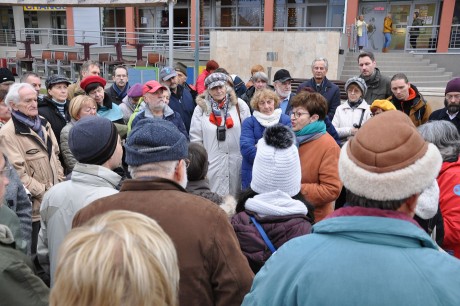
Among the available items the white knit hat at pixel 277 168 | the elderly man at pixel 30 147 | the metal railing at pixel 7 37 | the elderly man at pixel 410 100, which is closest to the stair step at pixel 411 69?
the elderly man at pixel 410 100

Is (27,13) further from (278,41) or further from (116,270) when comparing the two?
(116,270)

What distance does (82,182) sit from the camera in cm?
219

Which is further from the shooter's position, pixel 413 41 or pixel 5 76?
pixel 413 41

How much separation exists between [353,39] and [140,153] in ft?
58.5

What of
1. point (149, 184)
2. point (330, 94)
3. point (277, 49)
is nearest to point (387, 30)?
point (277, 49)

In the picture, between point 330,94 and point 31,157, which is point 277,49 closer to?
point 330,94

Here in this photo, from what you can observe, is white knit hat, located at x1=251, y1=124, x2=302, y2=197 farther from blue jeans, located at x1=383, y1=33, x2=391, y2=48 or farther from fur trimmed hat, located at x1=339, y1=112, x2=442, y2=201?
blue jeans, located at x1=383, y1=33, x2=391, y2=48

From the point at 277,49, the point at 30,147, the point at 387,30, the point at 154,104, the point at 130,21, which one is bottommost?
the point at 30,147

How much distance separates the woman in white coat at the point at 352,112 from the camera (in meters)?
4.92

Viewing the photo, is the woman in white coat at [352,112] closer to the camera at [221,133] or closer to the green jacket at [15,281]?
the camera at [221,133]

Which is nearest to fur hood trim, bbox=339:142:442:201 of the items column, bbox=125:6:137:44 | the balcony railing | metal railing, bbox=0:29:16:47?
the balcony railing

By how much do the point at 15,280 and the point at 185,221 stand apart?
2.21 feet

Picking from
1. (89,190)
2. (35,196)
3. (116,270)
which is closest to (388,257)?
(116,270)

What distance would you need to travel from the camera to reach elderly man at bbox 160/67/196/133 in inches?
225
